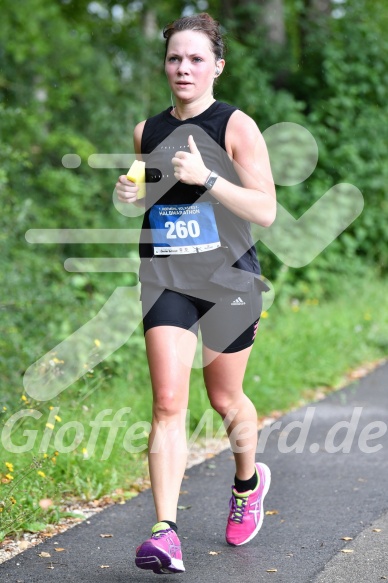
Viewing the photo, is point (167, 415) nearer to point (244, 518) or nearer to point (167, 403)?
point (167, 403)

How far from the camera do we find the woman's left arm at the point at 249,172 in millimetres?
3861

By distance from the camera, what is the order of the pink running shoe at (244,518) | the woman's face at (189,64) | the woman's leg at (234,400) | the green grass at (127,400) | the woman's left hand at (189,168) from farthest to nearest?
the green grass at (127,400) → the pink running shoe at (244,518) → the woman's leg at (234,400) → the woman's face at (189,64) → the woman's left hand at (189,168)

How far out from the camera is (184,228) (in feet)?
13.0

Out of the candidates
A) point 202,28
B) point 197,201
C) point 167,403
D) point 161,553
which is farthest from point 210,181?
point 161,553

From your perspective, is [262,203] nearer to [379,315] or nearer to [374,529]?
[374,529]

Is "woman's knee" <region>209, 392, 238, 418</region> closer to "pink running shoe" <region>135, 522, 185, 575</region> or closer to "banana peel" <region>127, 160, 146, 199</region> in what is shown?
"pink running shoe" <region>135, 522, 185, 575</region>

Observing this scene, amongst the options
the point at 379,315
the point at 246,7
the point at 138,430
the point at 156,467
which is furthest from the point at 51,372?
the point at 246,7

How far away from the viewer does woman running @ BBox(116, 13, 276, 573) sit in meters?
3.87

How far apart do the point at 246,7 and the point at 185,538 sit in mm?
10189

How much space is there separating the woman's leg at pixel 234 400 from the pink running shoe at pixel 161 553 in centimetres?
67

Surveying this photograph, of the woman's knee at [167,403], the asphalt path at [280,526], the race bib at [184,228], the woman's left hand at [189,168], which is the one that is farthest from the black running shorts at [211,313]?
the asphalt path at [280,526]

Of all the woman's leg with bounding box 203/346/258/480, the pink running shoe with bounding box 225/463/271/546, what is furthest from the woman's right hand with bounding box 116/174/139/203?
the pink running shoe with bounding box 225/463/271/546

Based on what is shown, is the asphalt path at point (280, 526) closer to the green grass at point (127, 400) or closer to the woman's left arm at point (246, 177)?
the green grass at point (127, 400)

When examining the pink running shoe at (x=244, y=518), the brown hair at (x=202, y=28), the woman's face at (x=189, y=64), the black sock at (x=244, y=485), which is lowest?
the pink running shoe at (x=244, y=518)
